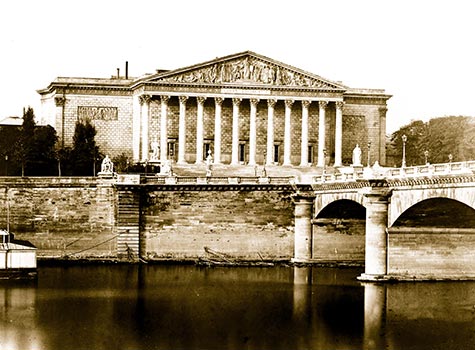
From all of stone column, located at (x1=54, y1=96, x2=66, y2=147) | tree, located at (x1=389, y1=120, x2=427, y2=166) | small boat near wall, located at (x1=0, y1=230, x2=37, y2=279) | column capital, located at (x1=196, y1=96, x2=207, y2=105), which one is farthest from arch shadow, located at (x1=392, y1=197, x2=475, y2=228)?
tree, located at (x1=389, y1=120, x2=427, y2=166)

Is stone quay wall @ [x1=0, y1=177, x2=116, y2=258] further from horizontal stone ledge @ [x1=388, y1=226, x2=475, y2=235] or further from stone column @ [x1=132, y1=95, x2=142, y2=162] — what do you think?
horizontal stone ledge @ [x1=388, y1=226, x2=475, y2=235]

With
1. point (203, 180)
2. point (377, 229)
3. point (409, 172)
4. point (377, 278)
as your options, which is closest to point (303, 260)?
point (203, 180)

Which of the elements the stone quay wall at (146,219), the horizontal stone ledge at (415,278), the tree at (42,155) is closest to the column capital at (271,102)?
the stone quay wall at (146,219)

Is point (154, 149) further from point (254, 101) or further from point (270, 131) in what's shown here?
point (270, 131)

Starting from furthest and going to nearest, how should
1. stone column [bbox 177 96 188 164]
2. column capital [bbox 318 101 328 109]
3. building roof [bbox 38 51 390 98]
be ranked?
column capital [bbox 318 101 328 109] → stone column [bbox 177 96 188 164] → building roof [bbox 38 51 390 98]

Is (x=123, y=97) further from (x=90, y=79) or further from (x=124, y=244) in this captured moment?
(x=124, y=244)

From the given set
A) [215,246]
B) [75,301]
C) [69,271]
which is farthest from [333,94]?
[75,301]

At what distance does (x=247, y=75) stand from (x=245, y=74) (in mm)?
222

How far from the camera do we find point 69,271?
63594mm

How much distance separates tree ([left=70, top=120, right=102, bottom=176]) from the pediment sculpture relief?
26.7 ft

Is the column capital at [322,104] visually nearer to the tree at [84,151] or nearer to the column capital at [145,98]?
the column capital at [145,98]

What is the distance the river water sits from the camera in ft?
134

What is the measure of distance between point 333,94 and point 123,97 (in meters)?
18.0

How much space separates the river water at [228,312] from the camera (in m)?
40.7
